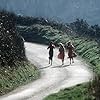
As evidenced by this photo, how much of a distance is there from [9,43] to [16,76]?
2.94 m

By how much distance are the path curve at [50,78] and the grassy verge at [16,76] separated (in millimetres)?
461

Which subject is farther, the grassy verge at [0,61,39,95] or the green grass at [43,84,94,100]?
the grassy verge at [0,61,39,95]

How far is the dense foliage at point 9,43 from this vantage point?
26312 mm

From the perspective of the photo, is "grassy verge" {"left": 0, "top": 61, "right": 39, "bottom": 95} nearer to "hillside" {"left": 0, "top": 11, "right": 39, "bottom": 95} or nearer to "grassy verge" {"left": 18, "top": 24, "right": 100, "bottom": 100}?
"hillside" {"left": 0, "top": 11, "right": 39, "bottom": 95}

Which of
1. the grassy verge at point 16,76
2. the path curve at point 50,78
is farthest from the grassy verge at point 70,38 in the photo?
the grassy verge at point 16,76

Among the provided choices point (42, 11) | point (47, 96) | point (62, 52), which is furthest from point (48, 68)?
point (42, 11)

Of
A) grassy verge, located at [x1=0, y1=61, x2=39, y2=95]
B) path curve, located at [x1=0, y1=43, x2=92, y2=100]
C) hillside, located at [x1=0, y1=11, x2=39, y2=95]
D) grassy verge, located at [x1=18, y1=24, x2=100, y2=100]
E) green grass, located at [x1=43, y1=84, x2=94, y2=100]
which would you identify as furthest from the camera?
hillside, located at [x1=0, y1=11, x2=39, y2=95]

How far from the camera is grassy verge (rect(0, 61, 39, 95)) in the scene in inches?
924

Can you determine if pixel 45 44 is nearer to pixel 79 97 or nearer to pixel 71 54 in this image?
pixel 71 54

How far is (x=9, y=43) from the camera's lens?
27656 mm

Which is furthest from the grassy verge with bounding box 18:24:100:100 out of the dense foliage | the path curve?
the dense foliage

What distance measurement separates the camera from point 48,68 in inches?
1251

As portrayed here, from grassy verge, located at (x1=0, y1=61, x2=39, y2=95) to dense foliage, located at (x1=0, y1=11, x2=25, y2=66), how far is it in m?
0.50

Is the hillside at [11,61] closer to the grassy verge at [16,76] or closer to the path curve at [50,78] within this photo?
the grassy verge at [16,76]
